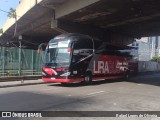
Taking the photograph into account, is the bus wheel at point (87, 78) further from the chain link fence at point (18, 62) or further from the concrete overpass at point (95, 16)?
the chain link fence at point (18, 62)

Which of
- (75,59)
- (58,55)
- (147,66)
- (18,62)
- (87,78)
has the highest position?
(58,55)

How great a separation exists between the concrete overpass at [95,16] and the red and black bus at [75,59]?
2.82 meters

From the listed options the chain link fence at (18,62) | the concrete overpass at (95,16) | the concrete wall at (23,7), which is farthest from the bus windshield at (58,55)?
the concrete wall at (23,7)

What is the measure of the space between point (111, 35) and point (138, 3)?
13311mm

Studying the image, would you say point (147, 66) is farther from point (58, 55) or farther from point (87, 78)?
point (58, 55)

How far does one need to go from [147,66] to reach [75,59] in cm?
2942

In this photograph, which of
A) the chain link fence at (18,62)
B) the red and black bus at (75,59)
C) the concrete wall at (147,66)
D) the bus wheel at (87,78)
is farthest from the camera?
the concrete wall at (147,66)

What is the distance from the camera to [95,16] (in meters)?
25.0

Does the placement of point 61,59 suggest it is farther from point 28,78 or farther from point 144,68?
point 144,68

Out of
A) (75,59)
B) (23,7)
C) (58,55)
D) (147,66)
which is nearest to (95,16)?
(75,59)

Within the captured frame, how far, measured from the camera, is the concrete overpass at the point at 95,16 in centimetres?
2127

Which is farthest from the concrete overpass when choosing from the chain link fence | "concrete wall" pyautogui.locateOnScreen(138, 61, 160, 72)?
"concrete wall" pyautogui.locateOnScreen(138, 61, 160, 72)

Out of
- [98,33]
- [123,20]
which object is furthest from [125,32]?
[123,20]

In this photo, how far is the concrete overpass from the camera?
2127cm
